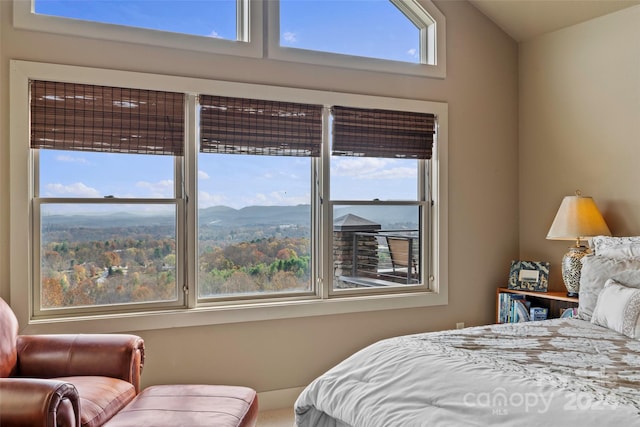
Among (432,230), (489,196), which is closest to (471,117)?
(489,196)

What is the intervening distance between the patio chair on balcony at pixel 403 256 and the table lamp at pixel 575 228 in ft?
3.28

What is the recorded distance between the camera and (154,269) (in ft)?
11.7

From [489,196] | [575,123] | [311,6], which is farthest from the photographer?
[489,196]

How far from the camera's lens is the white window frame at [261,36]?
3235 millimetres

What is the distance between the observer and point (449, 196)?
439 centimetres

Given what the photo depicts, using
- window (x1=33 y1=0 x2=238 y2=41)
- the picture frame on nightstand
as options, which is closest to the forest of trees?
window (x1=33 y1=0 x2=238 y2=41)

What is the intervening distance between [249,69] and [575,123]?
2426 millimetres

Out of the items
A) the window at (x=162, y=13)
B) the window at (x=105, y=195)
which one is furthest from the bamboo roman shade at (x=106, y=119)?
the window at (x=162, y=13)

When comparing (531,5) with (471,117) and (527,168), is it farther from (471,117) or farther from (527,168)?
(527,168)

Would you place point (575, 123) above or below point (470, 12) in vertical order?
below

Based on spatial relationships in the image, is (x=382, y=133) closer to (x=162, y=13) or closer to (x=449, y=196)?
(x=449, y=196)

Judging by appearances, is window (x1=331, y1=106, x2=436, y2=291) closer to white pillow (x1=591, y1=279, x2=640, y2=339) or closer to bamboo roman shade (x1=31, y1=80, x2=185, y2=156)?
bamboo roman shade (x1=31, y1=80, x2=185, y2=156)

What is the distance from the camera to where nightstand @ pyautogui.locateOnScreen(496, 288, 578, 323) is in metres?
4.07

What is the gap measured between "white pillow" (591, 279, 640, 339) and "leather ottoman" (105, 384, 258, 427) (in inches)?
71.3
